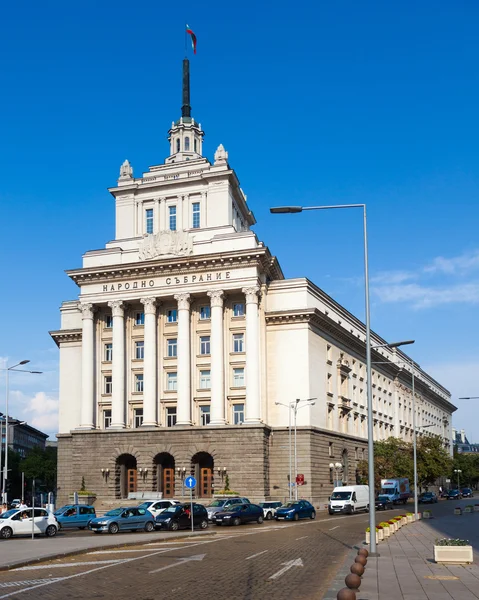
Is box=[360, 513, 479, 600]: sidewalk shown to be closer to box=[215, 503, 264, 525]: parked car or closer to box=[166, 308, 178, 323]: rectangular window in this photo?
box=[215, 503, 264, 525]: parked car

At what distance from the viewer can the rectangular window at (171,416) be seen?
71769 millimetres

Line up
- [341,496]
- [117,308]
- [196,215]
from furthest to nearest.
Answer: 1. [196,215]
2. [117,308]
3. [341,496]

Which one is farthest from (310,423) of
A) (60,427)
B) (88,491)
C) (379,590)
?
(379,590)

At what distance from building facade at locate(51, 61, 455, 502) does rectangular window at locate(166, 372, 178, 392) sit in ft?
0.36

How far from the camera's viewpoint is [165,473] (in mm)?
71500

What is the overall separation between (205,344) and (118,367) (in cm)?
864

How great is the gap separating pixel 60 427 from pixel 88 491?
494 inches

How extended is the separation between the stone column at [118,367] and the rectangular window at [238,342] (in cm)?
1097

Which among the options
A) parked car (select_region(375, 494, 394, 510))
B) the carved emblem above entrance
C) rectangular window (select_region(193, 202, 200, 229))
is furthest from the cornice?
parked car (select_region(375, 494, 394, 510))

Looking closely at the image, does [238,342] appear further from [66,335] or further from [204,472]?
[66,335]

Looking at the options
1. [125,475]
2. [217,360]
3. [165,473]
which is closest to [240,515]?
[217,360]

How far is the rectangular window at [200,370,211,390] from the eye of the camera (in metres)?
71.2

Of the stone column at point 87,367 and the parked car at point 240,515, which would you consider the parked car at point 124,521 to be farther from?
the stone column at point 87,367

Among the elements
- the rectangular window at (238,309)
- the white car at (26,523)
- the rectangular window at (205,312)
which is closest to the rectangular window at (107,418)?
the rectangular window at (205,312)
